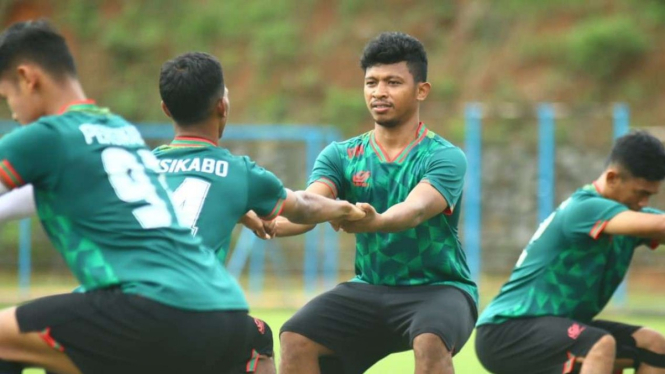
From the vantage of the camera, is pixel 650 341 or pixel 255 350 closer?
pixel 255 350

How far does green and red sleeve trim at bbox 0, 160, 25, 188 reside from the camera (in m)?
4.01

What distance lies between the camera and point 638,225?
5.71m

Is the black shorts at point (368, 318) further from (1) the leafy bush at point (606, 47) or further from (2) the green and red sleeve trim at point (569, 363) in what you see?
(1) the leafy bush at point (606, 47)

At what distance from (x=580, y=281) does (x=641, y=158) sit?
2.44 feet

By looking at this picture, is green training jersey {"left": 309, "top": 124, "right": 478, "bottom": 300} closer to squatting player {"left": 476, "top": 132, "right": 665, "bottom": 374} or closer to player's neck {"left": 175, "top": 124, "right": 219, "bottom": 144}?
squatting player {"left": 476, "top": 132, "right": 665, "bottom": 374}

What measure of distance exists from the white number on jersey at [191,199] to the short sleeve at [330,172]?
55.7 inches

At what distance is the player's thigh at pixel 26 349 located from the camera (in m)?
4.06

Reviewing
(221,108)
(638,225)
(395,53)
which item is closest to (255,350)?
(221,108)

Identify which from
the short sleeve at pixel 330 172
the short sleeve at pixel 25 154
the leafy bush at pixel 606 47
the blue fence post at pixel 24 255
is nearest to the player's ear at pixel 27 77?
the short sleeve at pixel 25 154

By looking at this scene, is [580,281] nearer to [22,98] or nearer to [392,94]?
[392,94]

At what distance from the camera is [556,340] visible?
585 cm

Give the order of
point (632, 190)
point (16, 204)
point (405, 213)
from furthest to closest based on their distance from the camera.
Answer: point (632, 190) → point (405, 213) → point (16, 204)

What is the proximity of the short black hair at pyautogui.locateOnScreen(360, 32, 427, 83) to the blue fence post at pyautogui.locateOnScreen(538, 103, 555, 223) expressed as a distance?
997 cm

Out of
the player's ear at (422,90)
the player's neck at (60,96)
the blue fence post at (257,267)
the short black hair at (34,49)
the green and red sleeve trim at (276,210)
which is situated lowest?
the blue fence post at (257,267)
